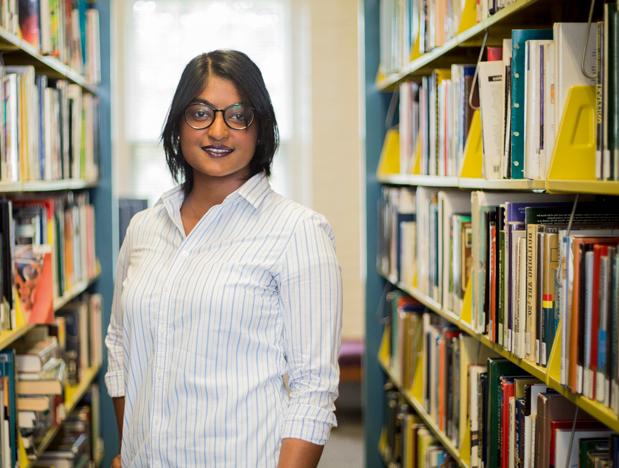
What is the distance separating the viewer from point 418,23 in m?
2.82

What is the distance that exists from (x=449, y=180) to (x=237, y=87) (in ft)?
2.68

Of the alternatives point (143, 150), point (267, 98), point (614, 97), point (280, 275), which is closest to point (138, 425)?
point (280, 275)

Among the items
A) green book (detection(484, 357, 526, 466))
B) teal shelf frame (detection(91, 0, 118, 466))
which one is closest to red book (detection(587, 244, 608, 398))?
green book (detection(484, 357, 526, 466))

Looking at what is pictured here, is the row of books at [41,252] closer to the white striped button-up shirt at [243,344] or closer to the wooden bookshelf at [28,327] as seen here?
the wooden bookshelf at [28,327]

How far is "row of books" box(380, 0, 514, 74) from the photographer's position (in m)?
2.20

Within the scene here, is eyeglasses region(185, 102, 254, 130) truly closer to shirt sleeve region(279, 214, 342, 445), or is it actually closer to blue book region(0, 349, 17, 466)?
shirt sleeve region(279, 214, 342, 445)

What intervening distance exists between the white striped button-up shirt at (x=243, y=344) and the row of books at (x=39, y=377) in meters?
0.58

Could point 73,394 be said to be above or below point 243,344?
below

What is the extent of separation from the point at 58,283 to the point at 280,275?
1.47 m

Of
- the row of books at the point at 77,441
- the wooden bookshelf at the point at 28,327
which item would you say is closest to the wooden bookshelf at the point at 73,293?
the wooden bookshelf at the point at 28,327

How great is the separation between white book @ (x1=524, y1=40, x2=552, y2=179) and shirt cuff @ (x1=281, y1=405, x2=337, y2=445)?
65 cm

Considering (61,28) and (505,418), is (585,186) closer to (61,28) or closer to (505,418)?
(505,418)

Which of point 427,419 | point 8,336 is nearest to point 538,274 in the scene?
point 427,419

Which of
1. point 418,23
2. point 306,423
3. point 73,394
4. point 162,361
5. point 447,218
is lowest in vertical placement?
point 73,394
